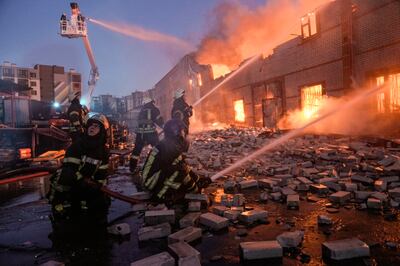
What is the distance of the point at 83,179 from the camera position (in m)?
4.14

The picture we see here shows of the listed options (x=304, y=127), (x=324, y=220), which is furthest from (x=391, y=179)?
(x=304, y=127)

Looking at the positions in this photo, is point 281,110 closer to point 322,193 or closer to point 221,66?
point 221,66

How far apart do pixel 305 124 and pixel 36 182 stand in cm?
1108

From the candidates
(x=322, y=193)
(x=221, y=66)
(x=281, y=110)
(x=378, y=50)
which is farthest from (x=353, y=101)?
(x=221, y=66)

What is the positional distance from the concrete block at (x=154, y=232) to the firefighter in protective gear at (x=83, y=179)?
1.05 m

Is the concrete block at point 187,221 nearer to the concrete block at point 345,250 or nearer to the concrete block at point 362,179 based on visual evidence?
the concrete block at point 345,250

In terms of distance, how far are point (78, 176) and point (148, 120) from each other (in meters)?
4.04

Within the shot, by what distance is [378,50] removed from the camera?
413 inches

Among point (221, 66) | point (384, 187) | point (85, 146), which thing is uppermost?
point (221, 66)

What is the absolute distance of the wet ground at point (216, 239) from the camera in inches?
118

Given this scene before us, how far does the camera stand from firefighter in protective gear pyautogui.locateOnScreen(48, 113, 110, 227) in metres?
4.05

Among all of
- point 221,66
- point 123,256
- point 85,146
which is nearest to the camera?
point 123,256

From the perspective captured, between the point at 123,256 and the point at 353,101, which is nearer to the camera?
the point at 123,256

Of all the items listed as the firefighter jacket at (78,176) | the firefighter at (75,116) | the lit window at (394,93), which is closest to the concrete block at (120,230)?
the firefighter jacket at (78,176)
